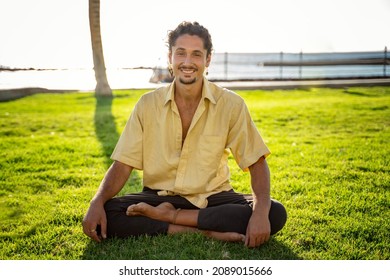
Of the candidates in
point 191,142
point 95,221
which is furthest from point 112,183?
point 191,142

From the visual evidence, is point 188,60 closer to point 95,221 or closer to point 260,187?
point 260,187

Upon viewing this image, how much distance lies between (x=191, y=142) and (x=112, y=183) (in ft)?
2.33

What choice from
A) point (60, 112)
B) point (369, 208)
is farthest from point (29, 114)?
point (369, 208)

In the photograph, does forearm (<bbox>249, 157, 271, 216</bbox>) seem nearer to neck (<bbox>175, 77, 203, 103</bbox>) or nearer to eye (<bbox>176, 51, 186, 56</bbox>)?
neck (<bbox>175, 77, 203, 103</bbox>)

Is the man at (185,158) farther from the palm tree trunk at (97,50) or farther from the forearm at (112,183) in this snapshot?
the palm tree trunk at (97,50)

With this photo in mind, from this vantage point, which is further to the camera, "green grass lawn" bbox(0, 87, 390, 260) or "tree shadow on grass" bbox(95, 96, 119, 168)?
"tree shadow on grass" bbox(95, 96, 119, 168)

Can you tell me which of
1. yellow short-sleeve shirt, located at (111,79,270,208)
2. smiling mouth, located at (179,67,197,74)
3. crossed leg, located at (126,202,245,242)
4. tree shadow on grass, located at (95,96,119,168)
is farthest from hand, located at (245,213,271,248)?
tree shadow on grass, located at (95,96,119,168)

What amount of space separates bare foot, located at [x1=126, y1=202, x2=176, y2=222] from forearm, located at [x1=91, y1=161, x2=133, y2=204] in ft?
0.77

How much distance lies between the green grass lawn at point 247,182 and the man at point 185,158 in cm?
18

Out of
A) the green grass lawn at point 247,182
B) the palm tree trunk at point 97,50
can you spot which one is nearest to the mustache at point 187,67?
the green grass lawn at point 247,182

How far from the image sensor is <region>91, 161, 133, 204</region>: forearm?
367 centimetres

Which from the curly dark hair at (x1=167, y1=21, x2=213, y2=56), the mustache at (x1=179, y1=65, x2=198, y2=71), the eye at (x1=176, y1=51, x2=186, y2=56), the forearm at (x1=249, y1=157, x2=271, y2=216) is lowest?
the forearm at (x1=249, y1=157, x2=271, y2=216)
